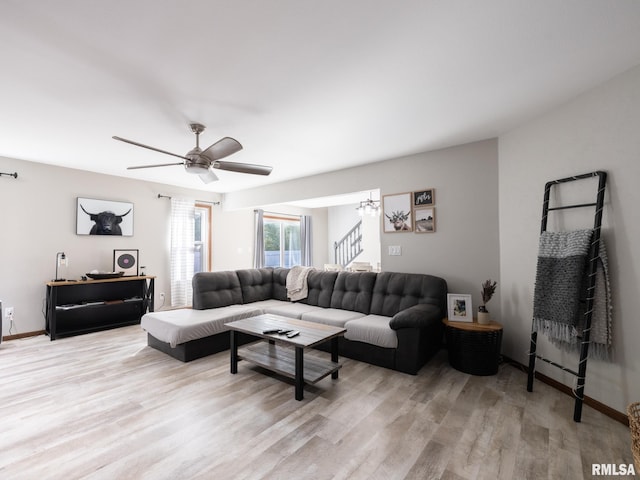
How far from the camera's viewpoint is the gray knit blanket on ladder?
222 cm

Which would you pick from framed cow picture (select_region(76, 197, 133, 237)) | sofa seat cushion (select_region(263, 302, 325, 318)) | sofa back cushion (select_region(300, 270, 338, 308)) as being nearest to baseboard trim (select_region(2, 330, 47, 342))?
framed cow picture (select_region(76, 197, 133, 237))

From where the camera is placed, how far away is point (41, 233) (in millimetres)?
4371

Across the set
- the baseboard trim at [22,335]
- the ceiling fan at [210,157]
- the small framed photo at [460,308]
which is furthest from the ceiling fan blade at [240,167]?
the baseboard trim at [22,335]

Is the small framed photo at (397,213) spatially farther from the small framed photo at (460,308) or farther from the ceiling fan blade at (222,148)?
the ceiling fan blade at (222,148)

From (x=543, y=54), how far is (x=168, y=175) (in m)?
5.04

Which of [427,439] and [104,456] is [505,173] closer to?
[427,439]

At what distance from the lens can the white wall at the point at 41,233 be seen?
4.13m

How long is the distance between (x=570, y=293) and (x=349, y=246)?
6.45m

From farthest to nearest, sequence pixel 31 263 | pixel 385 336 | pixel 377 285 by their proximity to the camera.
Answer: pixel 31 263 < pixel 377 285 < pixel 385 336

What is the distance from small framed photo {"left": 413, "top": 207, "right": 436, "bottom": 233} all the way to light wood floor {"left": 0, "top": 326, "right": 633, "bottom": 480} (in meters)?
1.67

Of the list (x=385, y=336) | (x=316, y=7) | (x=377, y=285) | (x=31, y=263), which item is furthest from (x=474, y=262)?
(x=31, y=263)

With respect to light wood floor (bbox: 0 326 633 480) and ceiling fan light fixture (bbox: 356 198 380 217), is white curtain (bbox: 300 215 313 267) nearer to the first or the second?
ceiling fan light fixture (bbox: 356 198 380 217)

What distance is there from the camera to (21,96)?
2.39 metres

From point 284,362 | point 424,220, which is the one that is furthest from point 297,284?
point 424,220
